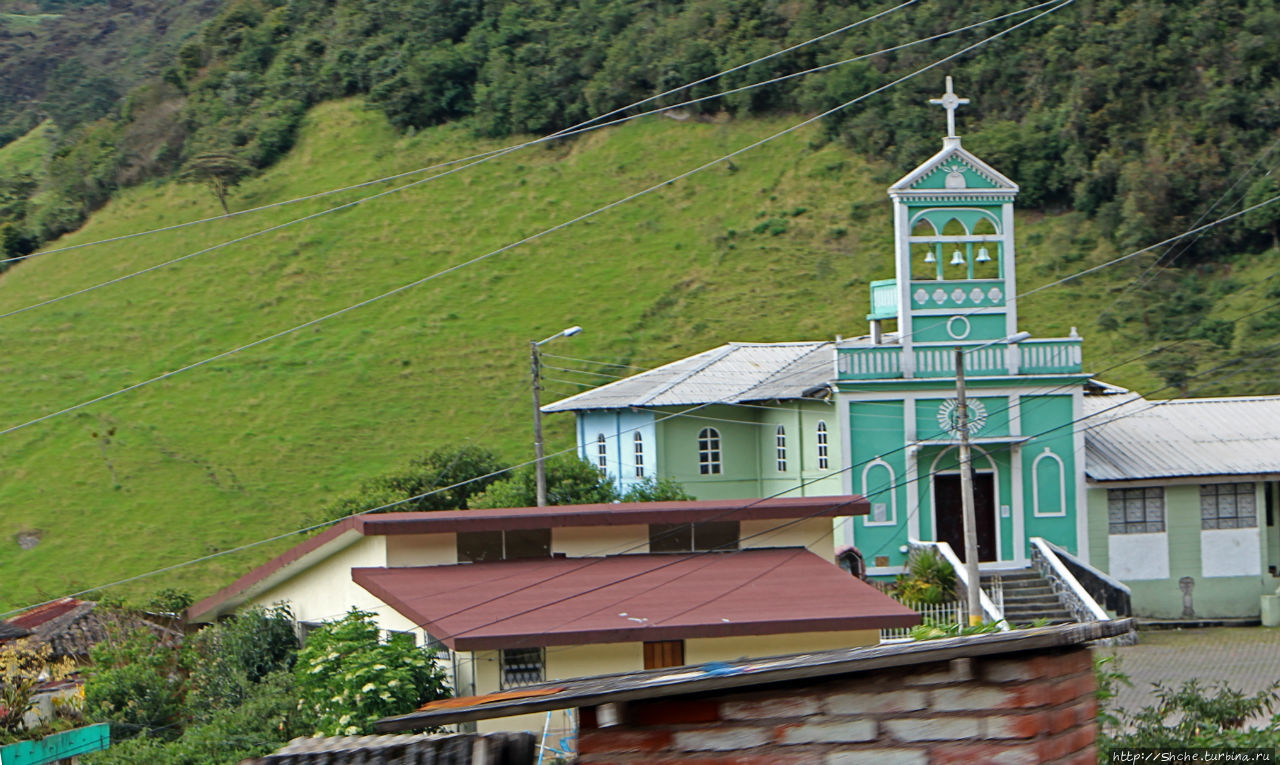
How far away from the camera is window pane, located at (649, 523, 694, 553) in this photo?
67.0ft

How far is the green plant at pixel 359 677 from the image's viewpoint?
50.8ft

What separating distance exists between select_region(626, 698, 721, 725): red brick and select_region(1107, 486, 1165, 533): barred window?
26.2 meters

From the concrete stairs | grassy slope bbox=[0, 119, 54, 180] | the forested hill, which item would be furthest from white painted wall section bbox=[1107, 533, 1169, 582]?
grassy slope bbox=[0, 119, 54, 180]

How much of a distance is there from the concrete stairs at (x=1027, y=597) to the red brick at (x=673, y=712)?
21.6m

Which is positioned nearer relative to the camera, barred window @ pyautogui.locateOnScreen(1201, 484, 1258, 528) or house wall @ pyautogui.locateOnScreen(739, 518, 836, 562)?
house wall @ pyautogui.locateOnScreen(739, 518, 836, 562)

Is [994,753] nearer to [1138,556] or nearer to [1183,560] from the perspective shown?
[1138,556]

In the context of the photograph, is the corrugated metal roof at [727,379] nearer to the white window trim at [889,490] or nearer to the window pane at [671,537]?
the white window trim at [889,490]

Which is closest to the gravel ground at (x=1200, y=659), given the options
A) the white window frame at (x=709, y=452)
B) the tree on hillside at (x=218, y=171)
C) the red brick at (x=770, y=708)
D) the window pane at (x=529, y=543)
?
the window pane at (x=529, y=543)

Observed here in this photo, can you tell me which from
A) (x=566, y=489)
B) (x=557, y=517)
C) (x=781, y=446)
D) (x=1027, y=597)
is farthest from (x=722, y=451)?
(x=557, y=517)

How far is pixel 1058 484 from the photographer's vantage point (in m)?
29.1

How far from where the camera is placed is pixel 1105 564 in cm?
2912

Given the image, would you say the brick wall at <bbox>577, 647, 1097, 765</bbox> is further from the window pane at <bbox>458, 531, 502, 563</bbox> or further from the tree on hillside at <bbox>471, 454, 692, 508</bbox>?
the tree on hillside at <bbox>471, 454, 692, 508</bbox>

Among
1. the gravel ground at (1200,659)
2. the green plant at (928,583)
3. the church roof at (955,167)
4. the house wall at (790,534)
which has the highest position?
the church roof at (955,167)

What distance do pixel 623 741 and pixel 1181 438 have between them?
2807 centimetres
